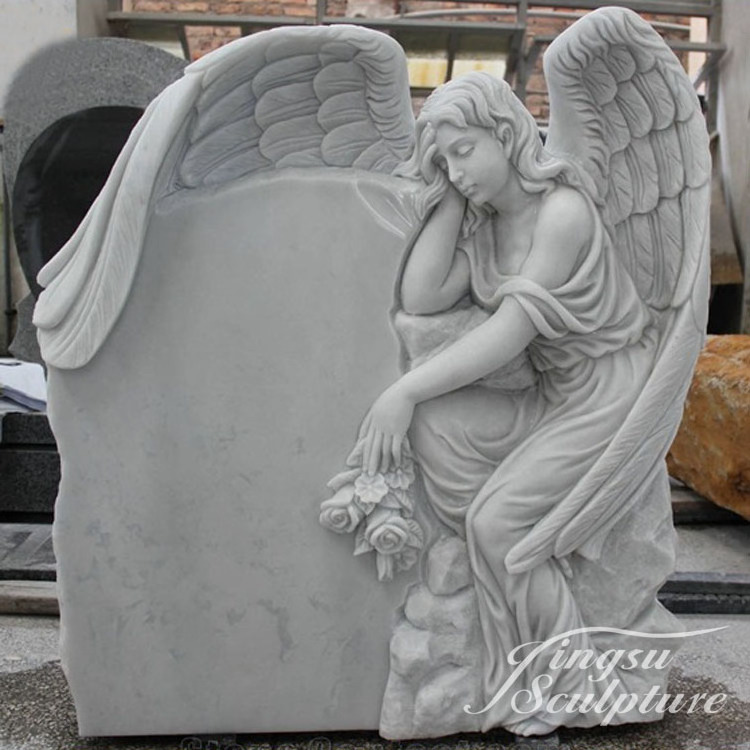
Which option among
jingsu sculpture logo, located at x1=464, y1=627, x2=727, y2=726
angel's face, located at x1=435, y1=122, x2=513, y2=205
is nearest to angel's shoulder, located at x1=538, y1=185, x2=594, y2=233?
angel's face, located at x1=435, y1=122, x2=513, y2=205

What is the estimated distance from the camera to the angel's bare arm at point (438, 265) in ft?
6.31

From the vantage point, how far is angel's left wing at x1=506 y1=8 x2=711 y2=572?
1930 millimetres

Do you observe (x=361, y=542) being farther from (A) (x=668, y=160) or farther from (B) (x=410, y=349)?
(A) (x=668, y=160)

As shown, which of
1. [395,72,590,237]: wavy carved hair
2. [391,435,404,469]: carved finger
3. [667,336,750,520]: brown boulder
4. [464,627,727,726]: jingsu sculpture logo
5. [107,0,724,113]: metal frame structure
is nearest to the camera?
[395,72,590,237]: wavy carved hair

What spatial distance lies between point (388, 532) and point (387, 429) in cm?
23

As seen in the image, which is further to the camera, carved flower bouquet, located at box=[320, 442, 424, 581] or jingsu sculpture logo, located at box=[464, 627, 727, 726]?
jingsu sculpture logo, located at box=[464, 627, 727, 726]

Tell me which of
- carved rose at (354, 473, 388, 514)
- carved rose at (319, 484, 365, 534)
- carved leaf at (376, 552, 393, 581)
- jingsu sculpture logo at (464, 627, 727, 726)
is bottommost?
jingsu sculpture logo at (464, 627, 727, 726)

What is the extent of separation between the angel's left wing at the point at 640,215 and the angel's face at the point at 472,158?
0.21 m

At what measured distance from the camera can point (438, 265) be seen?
6.31 feet

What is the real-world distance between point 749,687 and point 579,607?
0.73 metres

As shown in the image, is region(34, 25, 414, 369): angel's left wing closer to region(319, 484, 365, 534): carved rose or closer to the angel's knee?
region(319, 484, 365, 534): carved rose

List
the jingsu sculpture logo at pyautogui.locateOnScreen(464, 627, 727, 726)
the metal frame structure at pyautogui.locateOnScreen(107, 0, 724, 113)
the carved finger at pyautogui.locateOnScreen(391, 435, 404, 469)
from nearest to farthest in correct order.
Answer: the carved finger at pyautogui.locateOnScreen(391, 435, 404, 469) < the jingsu sculpture logo at pyautogui.locateOnScreen(464, 627, 727, 726) < the metal frame structure at pyautogui.locateOnScreen(107, 0, 724, 113)

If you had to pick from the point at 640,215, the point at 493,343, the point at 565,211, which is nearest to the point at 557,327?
the point at 493,343

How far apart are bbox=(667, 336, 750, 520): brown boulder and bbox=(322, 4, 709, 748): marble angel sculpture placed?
1789 mm
